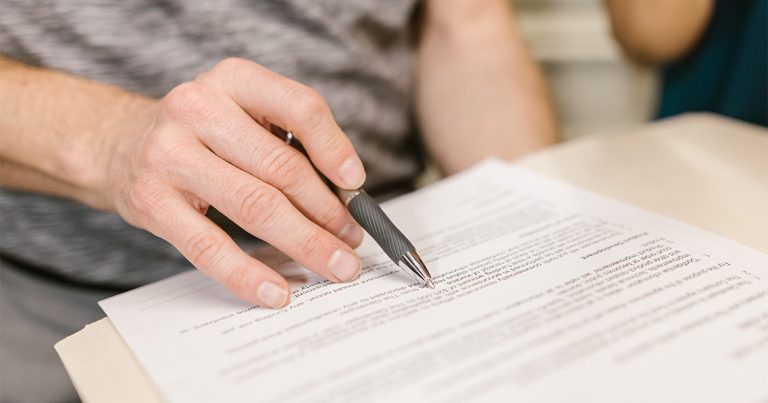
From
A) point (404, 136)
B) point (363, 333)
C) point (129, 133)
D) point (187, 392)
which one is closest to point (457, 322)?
point (363, 333)

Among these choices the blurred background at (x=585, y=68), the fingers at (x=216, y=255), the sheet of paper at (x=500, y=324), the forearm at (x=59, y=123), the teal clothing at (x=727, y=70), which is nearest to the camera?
the sheet of paper at (x=500, y=324)

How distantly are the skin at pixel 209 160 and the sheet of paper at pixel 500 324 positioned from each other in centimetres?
3

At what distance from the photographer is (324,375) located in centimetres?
36

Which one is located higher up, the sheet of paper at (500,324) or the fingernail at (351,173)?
the fingernail at (351,173)

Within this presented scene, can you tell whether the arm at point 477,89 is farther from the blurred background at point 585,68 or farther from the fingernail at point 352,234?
the fingernail at point 352,234

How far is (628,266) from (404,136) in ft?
1.61

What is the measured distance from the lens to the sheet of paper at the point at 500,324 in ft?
1.11

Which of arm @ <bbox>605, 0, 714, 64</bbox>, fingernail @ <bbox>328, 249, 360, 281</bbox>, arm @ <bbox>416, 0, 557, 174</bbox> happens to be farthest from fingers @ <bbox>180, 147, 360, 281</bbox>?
arm @ <bbox>605, 0, 714, 64</bbox>

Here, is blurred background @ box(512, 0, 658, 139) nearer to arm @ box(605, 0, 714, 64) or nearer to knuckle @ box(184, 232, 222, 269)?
arm @ box(605, 0, 714, 64)

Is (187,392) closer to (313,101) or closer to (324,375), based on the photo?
(324,375)

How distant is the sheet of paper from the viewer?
1.11 feet

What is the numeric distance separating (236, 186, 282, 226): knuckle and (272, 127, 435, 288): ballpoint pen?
5cm

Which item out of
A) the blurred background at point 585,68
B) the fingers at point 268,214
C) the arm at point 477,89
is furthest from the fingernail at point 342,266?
the blurred background at point 585,68

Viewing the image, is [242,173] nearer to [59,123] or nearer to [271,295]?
[271,295]
